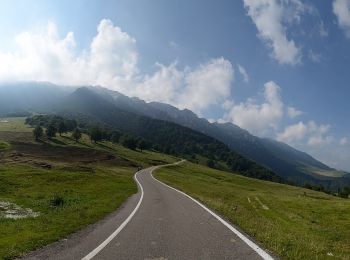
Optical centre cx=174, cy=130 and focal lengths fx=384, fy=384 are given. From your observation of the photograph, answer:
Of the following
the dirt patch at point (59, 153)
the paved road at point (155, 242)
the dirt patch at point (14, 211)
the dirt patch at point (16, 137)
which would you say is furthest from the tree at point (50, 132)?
the paved road at point (155, 242)

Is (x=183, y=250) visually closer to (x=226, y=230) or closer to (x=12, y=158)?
(x=226, y=230)

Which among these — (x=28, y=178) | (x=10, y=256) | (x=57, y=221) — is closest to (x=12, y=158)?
(x=28, y=178)

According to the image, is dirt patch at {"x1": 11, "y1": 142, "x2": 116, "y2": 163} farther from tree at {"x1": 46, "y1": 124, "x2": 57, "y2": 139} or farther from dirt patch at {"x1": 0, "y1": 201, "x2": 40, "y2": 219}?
dirt patch at {"x1": 0, "y1": 201, "x2": 40, "y2": 219}

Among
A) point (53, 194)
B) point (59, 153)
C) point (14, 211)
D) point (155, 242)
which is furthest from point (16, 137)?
point (155, 242)

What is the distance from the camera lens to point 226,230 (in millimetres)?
16828

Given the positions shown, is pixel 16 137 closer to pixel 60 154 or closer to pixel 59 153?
pixel 59 153

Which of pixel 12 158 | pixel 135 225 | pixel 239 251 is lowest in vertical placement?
pixel 12 158

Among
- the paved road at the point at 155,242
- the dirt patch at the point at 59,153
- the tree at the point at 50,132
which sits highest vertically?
the tree at the point at 50,132

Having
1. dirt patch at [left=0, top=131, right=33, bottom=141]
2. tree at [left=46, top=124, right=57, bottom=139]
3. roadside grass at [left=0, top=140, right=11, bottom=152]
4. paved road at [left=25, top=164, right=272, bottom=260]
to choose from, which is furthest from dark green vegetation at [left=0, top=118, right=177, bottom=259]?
tree at [left=46, top=124, right=57, bottom=139]

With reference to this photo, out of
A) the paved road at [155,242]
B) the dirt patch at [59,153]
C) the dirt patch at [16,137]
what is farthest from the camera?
the dirt patch at [16,137]

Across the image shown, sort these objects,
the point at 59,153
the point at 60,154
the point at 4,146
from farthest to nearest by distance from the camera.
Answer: the point at 59,153 → the point at 60,154 → the point at 4,146

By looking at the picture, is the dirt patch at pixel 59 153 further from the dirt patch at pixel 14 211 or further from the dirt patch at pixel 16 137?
the dirt patch at pixel 14 211

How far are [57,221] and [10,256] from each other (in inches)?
319

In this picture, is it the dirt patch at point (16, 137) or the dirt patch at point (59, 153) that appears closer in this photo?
the dirt patch at point (59, 153)
